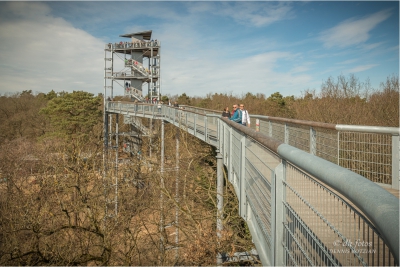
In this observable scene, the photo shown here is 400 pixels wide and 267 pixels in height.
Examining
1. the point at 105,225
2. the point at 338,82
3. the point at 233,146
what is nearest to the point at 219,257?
the point at 233,146

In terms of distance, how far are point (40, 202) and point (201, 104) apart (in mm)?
30305

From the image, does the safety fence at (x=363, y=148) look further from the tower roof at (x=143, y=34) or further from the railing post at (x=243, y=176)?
the tower roof at (x=143, y=34)

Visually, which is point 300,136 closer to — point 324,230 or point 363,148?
point 363,148

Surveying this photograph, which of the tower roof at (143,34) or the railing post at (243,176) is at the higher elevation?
the tower roof at (143,34)

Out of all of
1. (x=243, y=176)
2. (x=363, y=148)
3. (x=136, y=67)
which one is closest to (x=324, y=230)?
(x=243, y=176)

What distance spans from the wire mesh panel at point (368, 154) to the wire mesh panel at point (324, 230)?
161 inches

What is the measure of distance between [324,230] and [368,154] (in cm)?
485

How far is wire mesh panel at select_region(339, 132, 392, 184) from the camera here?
5273 millimetres

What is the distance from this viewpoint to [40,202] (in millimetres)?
12523

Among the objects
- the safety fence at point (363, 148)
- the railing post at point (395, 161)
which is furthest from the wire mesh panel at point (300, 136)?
the railing post at point (395, 161)

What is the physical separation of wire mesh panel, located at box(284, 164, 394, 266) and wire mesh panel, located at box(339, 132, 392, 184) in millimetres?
4086

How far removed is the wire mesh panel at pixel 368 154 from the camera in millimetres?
5273

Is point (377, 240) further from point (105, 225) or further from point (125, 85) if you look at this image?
point (125, 85)

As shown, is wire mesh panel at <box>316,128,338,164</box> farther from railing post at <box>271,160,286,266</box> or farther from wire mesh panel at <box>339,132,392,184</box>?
railing post at <box>271,160,286,266</box>
